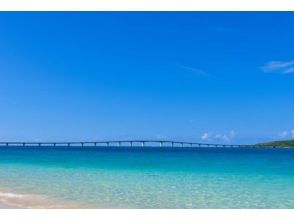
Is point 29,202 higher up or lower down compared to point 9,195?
lower down

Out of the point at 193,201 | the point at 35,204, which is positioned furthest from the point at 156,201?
the point at 35,204

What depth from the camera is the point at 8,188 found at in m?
9.96

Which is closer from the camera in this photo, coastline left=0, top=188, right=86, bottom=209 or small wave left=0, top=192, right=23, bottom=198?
coastline left=0, top=188, right=86, bottom=209

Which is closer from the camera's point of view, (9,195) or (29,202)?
(29,202)

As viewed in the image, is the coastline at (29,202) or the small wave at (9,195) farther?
the small wave at (9,195)

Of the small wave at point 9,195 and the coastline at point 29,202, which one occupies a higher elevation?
the small wave at point 9,195

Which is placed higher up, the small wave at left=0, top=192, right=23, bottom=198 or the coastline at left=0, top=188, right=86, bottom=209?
the small wave at left=0, top=192, right=23, bottom=198
